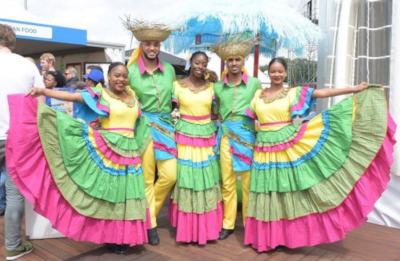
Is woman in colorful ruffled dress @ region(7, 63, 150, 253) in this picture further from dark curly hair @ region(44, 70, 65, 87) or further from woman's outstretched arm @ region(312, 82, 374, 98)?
dark curly hair @ region(44, 70, 65, 87)

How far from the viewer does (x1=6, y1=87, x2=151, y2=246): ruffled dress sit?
8.05 feet

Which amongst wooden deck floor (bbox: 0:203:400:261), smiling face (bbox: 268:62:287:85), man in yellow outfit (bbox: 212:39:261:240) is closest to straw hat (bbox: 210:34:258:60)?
man in yellow outfit (bbox: 212:39:261:240)

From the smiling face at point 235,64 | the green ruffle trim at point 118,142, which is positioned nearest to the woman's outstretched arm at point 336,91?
the smiling face at point 235,64

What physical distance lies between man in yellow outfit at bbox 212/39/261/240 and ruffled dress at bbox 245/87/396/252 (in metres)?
0.16

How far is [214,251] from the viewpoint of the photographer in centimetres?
304

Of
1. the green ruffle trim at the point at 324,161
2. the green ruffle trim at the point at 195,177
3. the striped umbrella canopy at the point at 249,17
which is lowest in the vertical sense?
the green ruffle trim at the point at 195,177

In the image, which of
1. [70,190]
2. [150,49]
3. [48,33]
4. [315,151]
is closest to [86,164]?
[70,190]

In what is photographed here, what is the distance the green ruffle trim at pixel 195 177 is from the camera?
312 centimetres

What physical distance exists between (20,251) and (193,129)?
5.48ft

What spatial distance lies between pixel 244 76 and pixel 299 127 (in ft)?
2.21

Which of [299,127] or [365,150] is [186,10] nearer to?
[299,127]

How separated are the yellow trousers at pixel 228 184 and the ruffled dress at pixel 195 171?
3.8 inches

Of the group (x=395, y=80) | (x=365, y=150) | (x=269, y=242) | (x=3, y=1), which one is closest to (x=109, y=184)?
(x=269, y=242)

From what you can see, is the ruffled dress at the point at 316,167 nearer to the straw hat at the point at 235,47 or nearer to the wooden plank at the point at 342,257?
the wooden plank at the point at 342,257
